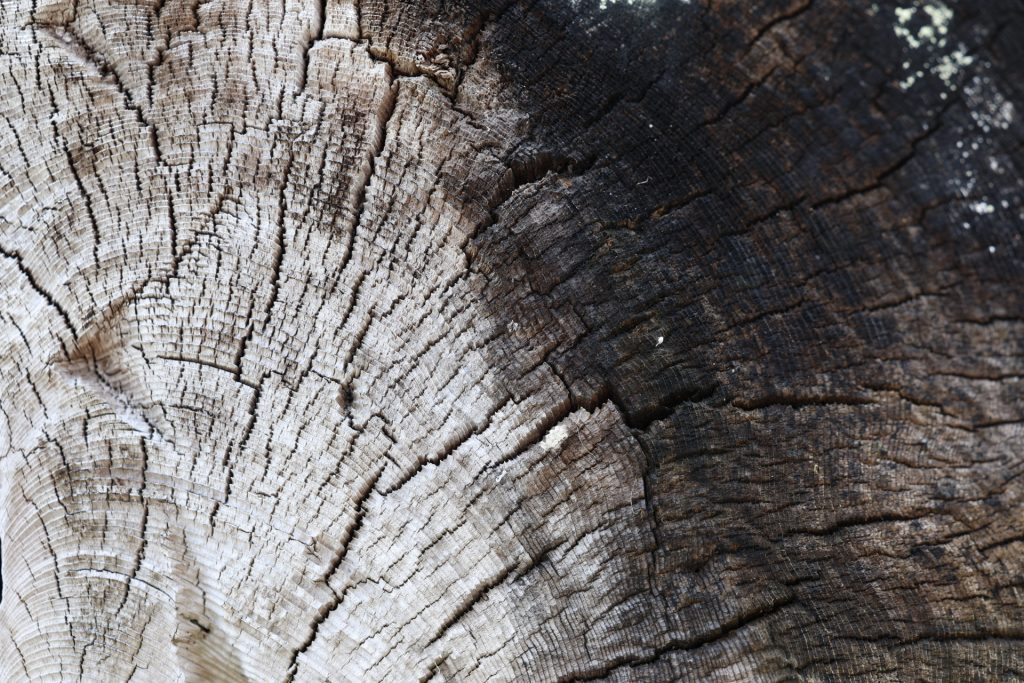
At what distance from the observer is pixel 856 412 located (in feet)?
3.92

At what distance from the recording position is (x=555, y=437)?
1.30 metres

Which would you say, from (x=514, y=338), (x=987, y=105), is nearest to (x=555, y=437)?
(x=514, y=338)

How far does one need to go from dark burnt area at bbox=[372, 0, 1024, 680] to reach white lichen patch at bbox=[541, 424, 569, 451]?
0.21 feet

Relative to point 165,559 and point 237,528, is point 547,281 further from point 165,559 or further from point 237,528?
point 165,559

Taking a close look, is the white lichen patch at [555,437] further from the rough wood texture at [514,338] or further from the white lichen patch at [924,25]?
the white lichen patch at [924,25]

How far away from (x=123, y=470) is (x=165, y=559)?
196 millimetres

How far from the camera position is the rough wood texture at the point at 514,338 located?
3.73 ft

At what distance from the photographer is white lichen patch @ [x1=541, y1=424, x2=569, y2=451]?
1.30m

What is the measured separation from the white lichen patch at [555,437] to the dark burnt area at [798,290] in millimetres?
64

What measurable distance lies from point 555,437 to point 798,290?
1.49 ft

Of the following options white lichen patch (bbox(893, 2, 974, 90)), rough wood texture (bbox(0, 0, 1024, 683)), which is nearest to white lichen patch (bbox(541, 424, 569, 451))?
rough wood texture (bbox(0, 0, 1024, 683))

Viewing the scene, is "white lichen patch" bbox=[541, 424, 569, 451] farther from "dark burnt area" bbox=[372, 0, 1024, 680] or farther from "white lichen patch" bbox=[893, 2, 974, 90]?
"white lichen patch" bbox=[893, 2, 974, 90]

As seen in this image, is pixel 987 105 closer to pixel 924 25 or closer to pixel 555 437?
pixel 924 25

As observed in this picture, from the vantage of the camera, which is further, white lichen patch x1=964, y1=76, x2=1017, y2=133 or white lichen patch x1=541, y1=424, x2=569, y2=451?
white lichen patch x1=541, y1=424, x2=569, y2=451
